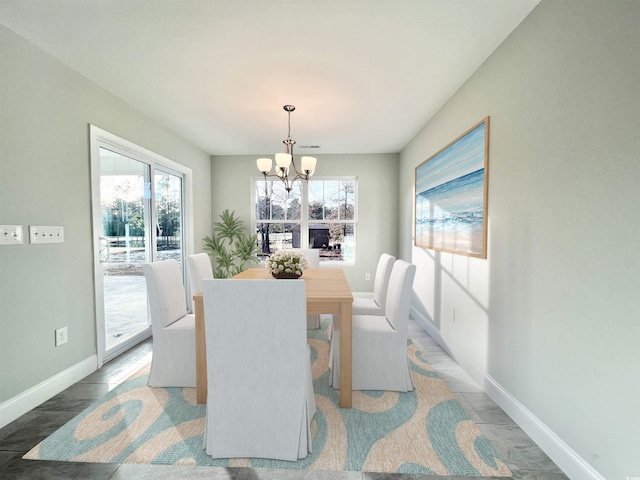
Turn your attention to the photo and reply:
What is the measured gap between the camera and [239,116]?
333cm

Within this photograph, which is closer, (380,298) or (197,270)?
(197,270)

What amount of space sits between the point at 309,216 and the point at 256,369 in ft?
12.8

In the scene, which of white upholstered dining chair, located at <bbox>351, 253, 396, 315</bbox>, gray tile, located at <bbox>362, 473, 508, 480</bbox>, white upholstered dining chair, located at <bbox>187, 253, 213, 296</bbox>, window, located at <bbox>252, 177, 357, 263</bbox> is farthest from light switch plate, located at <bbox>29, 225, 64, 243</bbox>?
window, located at <bbox>252, 177, 357, 263</bbox>

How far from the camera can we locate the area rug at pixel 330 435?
5.00ft

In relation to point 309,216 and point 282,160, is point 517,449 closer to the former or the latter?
point 282,160

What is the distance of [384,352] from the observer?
2.16 m

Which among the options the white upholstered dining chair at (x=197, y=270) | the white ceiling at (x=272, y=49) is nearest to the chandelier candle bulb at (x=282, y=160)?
the white ceiling at (x=272, y=49)

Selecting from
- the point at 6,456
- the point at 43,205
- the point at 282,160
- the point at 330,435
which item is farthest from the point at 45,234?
the point at 330,435

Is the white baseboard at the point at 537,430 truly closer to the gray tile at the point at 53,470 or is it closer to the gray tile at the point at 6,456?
the gray tile at the point at 53,470

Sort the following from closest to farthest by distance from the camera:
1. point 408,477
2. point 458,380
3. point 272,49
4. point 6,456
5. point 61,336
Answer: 1. point 408,477
2. point 6,456
3. point 272,49
4. point 61,336
5. point 458,380

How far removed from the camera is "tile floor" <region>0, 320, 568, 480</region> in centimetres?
144

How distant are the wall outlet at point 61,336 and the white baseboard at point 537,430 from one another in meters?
3.19

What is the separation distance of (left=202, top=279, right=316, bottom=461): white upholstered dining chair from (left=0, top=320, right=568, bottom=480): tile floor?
0.14 m

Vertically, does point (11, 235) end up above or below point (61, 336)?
above
